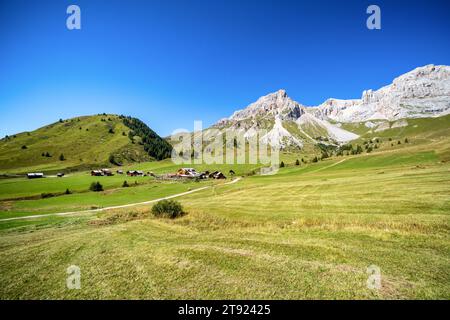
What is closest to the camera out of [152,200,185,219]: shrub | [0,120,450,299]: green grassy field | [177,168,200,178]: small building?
[0,120,450,299]: green grassy field

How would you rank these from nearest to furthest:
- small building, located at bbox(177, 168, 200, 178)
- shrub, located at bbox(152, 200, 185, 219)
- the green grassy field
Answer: the green grassy field
shrub, located at bbox(152, 200, 185, 219)
small building, located at bbox(177, 168, 200, 178)

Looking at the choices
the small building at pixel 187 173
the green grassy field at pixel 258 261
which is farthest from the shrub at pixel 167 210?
the small building at pixel 187 173

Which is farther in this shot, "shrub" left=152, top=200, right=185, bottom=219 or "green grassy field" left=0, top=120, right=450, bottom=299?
"shrub" left=152, top=200, right=185, bottom=219

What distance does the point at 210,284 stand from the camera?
1254 cm

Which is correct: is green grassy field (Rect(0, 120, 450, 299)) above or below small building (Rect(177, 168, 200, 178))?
above

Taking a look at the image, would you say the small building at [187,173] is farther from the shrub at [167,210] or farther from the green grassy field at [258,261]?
the green grassy field at [258,261]

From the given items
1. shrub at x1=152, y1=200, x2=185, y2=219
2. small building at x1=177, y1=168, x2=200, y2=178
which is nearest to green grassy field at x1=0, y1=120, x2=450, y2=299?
shrub at x1=152, y1=200, x2=185, y2=219

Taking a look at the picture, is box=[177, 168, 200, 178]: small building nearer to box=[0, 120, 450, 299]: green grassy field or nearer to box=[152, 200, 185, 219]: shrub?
box=[152, 200, 185, 219]: shrub

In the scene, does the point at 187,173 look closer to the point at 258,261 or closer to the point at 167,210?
the point at 167,210

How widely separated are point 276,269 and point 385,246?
883 cm

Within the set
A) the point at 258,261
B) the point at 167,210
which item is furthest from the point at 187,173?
the point at 258,261

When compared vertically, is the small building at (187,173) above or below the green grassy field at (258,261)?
below

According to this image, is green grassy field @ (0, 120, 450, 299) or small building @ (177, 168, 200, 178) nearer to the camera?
green grassy field @ (0, 120, 450, 299)
